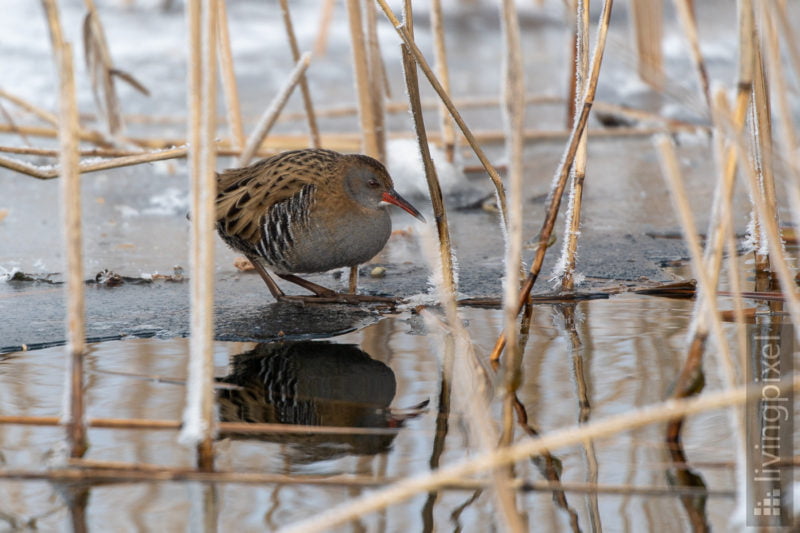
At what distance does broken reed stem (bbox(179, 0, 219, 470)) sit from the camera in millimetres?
1954

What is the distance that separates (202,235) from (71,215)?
28cm

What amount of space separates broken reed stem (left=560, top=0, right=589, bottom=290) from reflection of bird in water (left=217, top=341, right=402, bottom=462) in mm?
863

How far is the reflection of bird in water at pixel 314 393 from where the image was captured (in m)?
→ 2.24

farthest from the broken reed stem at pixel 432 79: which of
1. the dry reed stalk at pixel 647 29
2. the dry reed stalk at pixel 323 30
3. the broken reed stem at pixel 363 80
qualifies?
the dry reed stalk at pixel 323 30

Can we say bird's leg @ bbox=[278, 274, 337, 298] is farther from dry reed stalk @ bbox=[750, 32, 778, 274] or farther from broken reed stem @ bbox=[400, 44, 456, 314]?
dry reed stalk @ bbox=[750, 32, 778, 274]

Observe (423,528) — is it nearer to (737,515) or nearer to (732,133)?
(737,515)

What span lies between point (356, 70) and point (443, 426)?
232 cm

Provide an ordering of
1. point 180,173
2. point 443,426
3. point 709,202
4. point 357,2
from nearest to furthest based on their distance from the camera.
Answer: point 443,426, point 357,2, point 709,202, point 180,173

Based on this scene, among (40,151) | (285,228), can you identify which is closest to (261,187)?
(285,228)

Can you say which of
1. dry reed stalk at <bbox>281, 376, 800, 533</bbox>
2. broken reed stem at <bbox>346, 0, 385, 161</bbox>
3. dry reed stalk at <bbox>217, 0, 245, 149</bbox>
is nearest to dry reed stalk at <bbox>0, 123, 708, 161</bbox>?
dry reed stalk at <bbox>217, 0, 245, 149</bbox>

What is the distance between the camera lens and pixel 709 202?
481 centimetres

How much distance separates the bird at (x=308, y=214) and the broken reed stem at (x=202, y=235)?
144cm

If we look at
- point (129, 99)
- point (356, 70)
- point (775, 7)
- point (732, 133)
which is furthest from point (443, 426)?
point (129, 99)

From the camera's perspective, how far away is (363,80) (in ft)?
13.9
